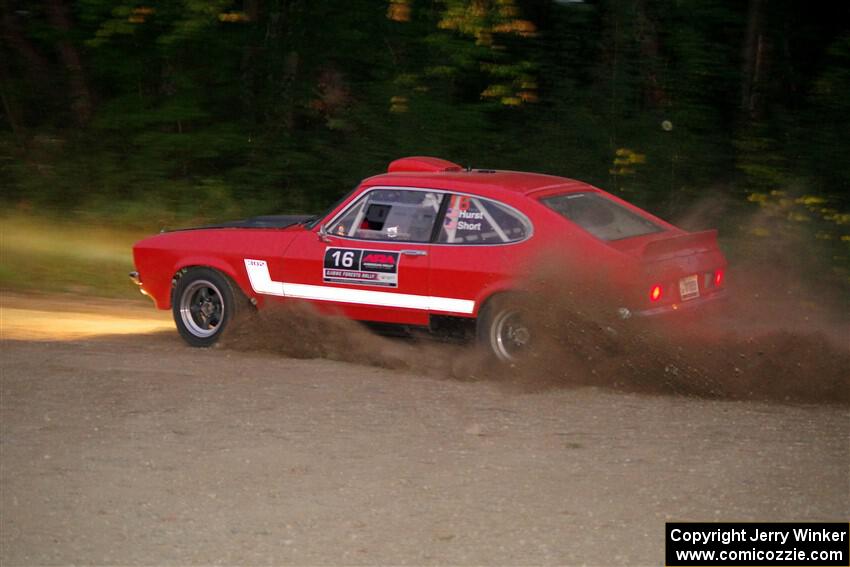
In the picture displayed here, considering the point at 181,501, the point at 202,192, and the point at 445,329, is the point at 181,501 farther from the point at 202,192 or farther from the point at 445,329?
the point at 202,192

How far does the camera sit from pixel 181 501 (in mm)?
5707

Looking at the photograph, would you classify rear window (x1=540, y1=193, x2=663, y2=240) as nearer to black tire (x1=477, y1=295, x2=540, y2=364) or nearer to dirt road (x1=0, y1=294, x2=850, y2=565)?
black tire (x1=477, y1=295, x2=540, y2=364)

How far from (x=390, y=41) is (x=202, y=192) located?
151 inches

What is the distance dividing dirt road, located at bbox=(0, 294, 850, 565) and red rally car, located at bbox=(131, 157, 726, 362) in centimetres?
57

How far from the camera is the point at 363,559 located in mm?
4996

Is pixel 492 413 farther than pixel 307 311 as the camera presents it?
No

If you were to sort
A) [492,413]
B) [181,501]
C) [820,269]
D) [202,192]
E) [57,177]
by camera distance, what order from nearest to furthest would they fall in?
[181,501] < [492,413] < [820,269] < [202,192] < [57,177]

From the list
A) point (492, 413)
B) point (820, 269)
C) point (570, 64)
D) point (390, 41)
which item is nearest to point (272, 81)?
point (390, 41)

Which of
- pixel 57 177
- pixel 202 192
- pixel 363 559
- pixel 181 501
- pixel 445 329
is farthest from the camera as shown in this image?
pixel 57 177

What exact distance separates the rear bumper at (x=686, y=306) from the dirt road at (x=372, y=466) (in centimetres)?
56

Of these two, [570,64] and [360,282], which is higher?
[570,64]

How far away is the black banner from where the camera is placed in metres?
4.95

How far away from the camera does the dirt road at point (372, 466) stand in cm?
520

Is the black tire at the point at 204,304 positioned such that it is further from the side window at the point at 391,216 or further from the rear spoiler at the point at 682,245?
the rear spoiler at the point at 682,245
